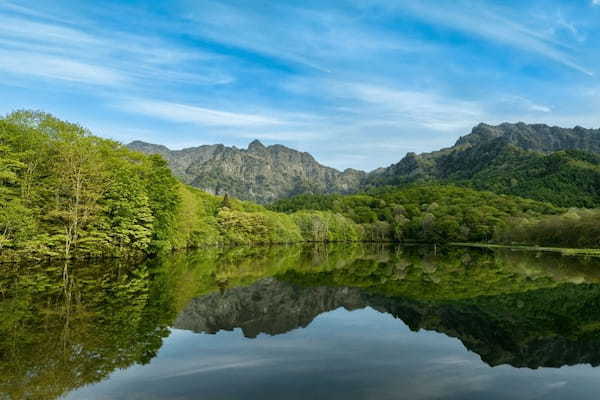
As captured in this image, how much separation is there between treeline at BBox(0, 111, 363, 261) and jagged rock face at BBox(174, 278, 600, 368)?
26.6 m

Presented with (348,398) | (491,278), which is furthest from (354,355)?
(491,278)

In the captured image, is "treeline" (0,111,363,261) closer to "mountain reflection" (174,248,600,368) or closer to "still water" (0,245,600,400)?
"still water" (0,245,600,400)

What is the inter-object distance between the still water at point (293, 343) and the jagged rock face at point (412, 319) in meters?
0.07

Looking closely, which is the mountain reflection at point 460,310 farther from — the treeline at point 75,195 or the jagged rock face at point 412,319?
the treeline at point 75,195

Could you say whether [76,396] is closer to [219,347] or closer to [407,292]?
[219,347]

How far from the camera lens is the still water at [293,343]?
9625mm

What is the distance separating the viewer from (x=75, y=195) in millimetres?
42156

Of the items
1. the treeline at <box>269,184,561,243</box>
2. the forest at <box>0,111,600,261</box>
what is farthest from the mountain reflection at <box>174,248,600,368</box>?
the treeline at <box>269,184,561,243</box>

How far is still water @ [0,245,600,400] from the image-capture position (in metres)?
9.62

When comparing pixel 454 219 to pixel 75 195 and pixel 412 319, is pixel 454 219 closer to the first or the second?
pixel 75 195

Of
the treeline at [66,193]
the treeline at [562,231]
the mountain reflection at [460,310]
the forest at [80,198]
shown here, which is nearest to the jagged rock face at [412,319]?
the mountain reflection at [460,310]

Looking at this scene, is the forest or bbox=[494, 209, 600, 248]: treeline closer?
the forest

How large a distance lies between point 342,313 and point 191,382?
11437mm

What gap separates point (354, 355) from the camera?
42.2ft
